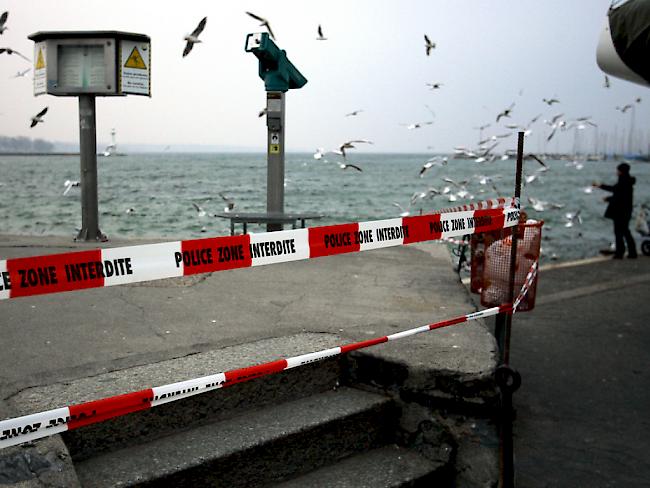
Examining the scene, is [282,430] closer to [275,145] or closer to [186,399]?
[186,399]

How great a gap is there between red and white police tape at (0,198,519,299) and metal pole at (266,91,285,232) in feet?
14.6

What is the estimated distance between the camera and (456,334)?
14.9 ft

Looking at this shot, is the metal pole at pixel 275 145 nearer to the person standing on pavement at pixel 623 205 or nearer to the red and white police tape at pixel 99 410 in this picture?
the red and white police tape at pixel 99 410

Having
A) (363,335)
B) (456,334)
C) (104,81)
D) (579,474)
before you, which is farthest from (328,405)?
(104,81)

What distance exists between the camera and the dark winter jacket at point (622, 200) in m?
13.4

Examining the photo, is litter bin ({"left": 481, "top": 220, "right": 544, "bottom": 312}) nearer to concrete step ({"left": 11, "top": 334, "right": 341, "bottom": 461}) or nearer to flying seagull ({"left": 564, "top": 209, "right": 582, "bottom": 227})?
concrete step ({"left": 11, "top": 334, "right": 341, "bottom": 461})

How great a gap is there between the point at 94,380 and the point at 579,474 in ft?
9.13

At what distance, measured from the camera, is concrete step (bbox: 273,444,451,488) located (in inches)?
135

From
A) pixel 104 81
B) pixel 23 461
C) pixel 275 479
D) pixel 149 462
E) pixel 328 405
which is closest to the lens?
pixel 23 461

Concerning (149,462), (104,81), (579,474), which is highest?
(104,81)

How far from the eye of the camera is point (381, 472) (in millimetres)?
3555

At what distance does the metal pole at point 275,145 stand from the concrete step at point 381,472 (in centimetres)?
510

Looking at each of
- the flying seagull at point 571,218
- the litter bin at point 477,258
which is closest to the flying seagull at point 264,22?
the litter bin at point 477,258

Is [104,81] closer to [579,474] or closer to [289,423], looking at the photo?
[289,423]
